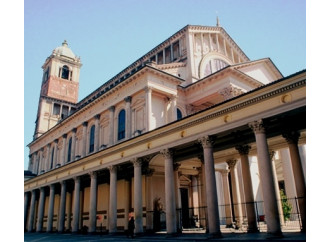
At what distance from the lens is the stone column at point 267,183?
10352mm

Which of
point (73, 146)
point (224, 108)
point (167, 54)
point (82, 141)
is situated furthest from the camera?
point (167, 54)

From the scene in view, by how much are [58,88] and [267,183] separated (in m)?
50.5

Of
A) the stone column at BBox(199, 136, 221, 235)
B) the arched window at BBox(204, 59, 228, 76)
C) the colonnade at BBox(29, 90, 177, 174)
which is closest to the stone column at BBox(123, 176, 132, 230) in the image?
the colonnade at BBox(29, 90, 177, 174)

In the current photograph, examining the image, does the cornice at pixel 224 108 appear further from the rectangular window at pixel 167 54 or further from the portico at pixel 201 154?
the rectangular window at pixel 167 54

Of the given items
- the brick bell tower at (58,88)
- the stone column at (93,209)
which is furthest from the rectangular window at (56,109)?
the stone column at (93,209)

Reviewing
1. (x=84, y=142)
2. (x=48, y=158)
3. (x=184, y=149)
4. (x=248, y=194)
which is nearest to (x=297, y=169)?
(x=248, y=194)

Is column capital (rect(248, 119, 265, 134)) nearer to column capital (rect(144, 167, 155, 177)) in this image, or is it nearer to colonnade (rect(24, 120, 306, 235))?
colonnade (rect(24, 120, 306, 235))

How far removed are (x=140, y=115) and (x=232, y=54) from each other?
673 inches

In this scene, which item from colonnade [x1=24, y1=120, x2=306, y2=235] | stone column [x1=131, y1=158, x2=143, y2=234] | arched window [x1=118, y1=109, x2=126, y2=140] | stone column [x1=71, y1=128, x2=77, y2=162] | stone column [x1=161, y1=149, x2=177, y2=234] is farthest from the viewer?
stone column [x1=71, y1=128, x2=77, y2=162]

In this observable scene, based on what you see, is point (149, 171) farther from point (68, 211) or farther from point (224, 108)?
point (68, 211)

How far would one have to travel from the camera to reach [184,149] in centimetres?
1773

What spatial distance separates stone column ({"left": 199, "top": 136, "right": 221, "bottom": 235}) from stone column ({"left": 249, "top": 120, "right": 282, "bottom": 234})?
2351mm

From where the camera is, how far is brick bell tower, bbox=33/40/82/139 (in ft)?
157
